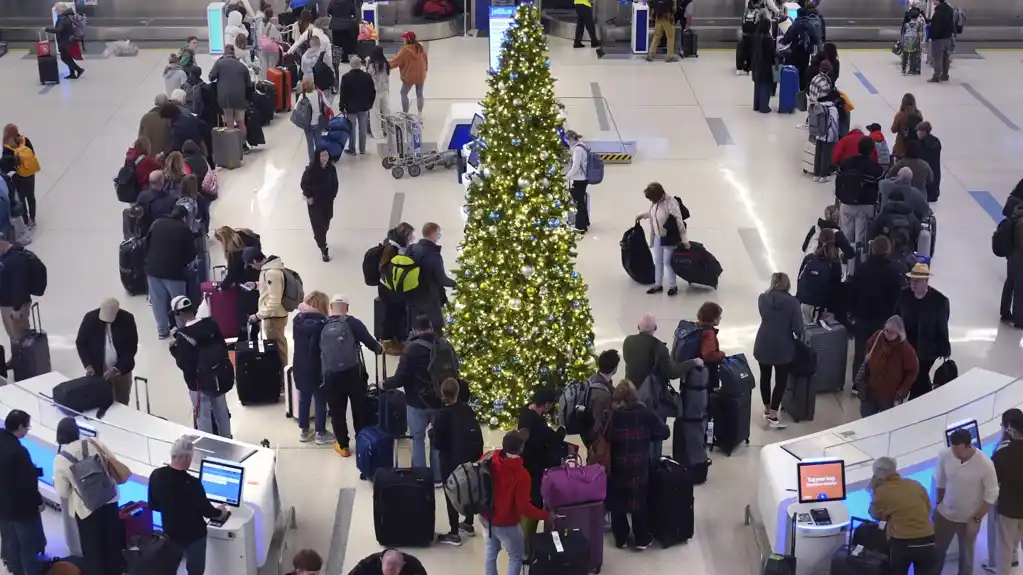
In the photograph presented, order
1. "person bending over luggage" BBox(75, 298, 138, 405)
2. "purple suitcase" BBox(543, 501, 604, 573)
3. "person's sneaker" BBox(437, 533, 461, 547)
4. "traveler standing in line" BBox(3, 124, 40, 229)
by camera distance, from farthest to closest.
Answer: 1. "traveler standing in line" BBox(3, 124, 40, 229)
2. "person bending over luggage" BBox(75, 298, 138, 405)
3. "person's sneaker" BBox(437, 533, 461, 547)
4. "purple suitcase" BBox(543, 501, 604, 573)

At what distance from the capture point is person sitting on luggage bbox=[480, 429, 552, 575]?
8.86m

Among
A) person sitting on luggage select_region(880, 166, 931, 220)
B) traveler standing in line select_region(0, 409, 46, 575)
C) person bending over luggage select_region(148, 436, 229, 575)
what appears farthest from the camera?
person sitting on luggage select_region(880, 166, 931, 220)

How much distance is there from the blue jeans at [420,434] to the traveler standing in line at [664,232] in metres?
3.77

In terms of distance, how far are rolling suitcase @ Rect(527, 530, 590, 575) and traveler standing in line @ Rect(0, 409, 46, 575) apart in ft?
9.74

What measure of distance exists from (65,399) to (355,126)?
896 centimetres

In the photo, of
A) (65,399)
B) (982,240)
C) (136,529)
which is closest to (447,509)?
(136,529)

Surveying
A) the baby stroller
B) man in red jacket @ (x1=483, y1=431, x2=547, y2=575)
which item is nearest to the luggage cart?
the baby stroller

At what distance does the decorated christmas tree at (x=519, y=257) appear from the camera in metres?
10.6

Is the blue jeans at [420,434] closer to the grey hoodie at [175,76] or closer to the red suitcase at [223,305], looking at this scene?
the red suitcase at [223,305]

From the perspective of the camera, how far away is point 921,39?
23.0 m

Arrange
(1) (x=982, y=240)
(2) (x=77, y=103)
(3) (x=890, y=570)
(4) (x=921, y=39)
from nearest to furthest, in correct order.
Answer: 1. (3) (x=890, y=570)
2. (1) (x=982, y=240)
3. (2) (x=77, y=103)
4. (4) (x=921, y=39)

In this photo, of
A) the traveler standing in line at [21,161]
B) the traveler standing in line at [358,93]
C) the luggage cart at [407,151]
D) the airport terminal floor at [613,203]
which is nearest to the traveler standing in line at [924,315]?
the airport terminal floor at [613,203]

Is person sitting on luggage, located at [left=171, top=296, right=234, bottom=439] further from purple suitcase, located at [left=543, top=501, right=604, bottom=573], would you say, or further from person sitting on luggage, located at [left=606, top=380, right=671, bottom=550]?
person sitting on luggage, located at [left=606, top=380, right=671, bottom=550]

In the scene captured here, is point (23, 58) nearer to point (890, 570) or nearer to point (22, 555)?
point (22, 555)
